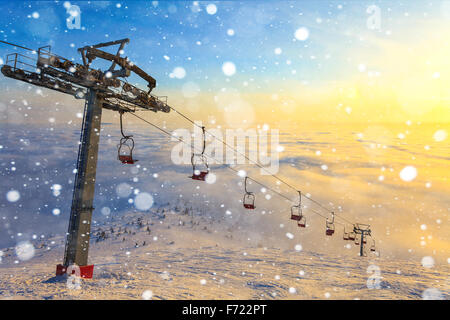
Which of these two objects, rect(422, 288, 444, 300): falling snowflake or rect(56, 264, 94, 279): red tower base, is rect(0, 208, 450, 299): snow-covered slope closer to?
rect(422, 288, 444, 300): falling snowflake

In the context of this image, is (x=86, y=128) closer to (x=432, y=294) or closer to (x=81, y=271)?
(x=81, y=271)

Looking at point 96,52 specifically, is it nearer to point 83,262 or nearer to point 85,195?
point 85,195

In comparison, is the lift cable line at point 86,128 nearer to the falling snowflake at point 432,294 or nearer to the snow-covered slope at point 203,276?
the snow-covered slope at point 203,276

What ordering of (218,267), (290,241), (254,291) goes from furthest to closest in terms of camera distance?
(290,241) → (218,267) → (254,291)

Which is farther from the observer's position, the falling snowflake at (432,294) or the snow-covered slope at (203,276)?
the falling snowflake at (432,294)

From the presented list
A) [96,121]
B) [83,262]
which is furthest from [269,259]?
[96,121]

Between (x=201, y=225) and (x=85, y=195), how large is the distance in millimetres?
27526

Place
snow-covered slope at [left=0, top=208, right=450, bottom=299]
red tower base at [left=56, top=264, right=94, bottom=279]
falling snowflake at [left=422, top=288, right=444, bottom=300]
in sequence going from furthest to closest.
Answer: falling snowflake at [left=422, top=288, right=444, bottom=300], red tower base at [left=56, top=264, right=94, bottom=279], snow-covered slope at [left=0, top=208, right=450, bottom=299]

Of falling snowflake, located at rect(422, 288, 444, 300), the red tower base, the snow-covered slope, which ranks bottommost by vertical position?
the snow-covered slope

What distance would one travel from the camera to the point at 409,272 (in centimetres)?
1786

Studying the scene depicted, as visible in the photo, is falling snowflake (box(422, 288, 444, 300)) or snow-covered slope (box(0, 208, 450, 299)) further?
falling snowflake (box(422, 288, 444, 300))

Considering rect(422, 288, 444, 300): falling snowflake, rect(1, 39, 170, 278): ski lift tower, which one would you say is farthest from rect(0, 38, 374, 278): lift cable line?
rect(422, 288, 444, 300): falling snowflake

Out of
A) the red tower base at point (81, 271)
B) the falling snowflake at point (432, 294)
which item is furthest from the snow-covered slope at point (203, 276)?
the red tower base at point (81, 271)

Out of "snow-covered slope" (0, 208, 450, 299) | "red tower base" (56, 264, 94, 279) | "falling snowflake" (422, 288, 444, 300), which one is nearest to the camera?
"snow-covered slope" (0, 208, 450, 299)
